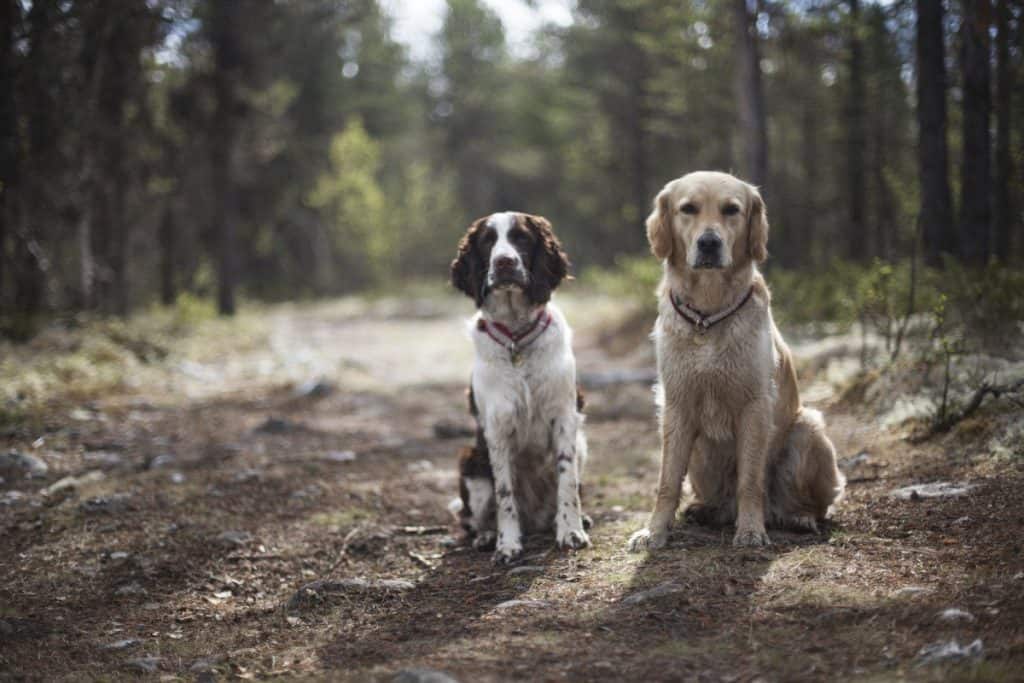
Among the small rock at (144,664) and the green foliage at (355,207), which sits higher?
the green foliage at (355,207)

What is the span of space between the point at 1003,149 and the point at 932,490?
8.00m

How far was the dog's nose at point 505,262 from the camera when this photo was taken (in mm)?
4652

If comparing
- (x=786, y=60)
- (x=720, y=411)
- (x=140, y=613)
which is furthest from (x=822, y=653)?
(x=786, y=60)

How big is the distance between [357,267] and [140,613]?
30343 mm

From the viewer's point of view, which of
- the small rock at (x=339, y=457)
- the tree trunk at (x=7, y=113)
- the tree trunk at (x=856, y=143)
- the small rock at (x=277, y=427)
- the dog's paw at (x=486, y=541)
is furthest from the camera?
the tree trunk at (x=856, y=143)

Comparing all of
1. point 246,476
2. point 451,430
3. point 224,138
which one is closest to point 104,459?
point 246,476

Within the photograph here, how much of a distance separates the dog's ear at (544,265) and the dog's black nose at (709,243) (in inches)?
40.8

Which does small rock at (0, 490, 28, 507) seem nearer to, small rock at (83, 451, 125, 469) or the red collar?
small rock at (83, 451, 125, 469)

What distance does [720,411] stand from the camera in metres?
4.30

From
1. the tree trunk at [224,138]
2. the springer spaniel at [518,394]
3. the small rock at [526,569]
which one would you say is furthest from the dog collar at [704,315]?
the tree trunk at [224,138]

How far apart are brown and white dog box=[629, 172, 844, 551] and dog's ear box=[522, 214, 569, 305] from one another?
2.14ft

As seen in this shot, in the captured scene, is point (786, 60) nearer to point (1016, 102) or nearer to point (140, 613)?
point (1016, 102)

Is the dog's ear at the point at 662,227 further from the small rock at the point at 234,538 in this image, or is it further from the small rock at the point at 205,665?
the small rock at the point at 234,538

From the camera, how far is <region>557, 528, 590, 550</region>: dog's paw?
180 inches
